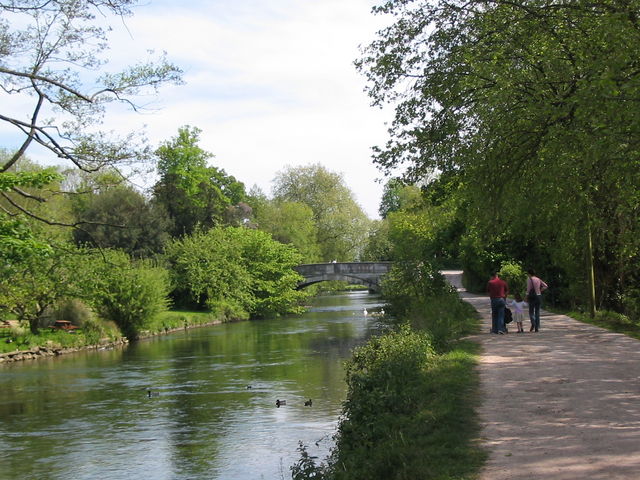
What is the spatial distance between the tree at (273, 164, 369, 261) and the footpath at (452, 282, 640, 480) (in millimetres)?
62166

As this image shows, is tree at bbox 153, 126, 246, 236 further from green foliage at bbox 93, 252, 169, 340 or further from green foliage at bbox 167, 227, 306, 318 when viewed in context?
green foliage at bbox 93, 252, 169, 340

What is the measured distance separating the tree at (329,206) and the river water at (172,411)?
154ft

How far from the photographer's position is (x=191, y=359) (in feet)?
91.6

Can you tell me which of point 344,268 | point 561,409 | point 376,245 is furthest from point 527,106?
point 376,245

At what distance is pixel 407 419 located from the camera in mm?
9578

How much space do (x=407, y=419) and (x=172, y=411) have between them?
31.8 ft

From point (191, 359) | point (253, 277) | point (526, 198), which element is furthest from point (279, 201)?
point (526, 198)

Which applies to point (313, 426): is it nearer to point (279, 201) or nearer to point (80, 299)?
point (80, 299)

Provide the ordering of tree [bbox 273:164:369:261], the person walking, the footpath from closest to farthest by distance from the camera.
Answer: the footpath, the person walking, tree [bbox 273:164:369:261]

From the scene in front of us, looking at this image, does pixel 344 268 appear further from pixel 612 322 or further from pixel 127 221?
pixel 612 322

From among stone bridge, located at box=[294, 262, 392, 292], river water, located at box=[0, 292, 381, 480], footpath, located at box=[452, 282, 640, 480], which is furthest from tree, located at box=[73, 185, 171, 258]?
footpath, located at box=[452, 282, 640, 480]

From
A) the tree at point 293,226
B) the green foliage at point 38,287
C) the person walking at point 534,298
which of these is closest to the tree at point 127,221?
the tree at point 293,226

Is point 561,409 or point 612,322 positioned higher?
point 612,322

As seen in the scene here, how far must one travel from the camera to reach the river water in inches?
523
